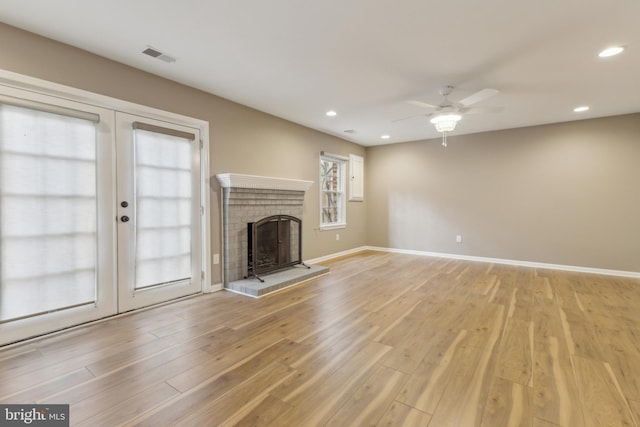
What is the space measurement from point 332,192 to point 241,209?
8.78 ft

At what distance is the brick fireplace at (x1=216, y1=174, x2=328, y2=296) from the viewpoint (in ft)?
12.6

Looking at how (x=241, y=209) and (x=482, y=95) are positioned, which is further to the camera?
(x=241, y=209)

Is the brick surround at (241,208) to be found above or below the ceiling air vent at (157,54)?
below

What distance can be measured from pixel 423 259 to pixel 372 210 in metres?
1.78

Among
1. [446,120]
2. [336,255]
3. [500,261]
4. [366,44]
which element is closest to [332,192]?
[336,255]

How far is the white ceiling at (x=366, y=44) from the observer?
6.87 ft

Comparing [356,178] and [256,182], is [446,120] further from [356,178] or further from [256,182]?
[356,178]

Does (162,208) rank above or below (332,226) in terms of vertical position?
above

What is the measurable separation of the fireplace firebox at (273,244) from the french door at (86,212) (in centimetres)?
83

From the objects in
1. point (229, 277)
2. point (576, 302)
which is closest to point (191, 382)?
point (229, 277)

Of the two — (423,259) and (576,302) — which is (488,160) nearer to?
(423,259)

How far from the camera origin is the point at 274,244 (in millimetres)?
4500

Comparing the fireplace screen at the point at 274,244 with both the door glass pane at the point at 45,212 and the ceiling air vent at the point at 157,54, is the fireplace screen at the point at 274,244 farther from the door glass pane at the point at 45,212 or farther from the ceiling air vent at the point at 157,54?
the ceiling air vent at the point at 157,54

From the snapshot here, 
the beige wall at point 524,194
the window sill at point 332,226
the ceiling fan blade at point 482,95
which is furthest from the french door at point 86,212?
the beige wall at point 524,194
